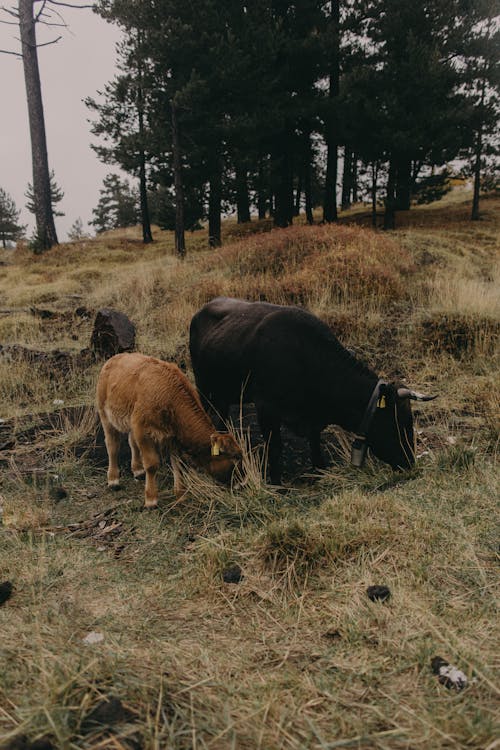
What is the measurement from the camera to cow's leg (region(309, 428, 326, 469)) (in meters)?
5.19

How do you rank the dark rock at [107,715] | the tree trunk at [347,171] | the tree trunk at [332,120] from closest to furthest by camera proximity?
the dark rock at [107,715], the tree trunk at [332,120], the tree trunk at [347,171]

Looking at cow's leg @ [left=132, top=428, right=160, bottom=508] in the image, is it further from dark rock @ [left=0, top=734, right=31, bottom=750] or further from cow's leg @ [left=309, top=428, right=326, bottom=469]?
dark rock @ [left=0, top=734, right=31, bottom=750]

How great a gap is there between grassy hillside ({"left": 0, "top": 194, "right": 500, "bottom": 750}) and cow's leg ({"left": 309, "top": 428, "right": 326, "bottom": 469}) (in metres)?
0.24

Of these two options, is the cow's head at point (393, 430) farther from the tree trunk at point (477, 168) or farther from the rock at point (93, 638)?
the tree trunk at point (477, 168)

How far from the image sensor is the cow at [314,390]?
4777mm

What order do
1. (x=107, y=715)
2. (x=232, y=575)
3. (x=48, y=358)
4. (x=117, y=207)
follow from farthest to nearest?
(x=117, y=207) < (x=48, y=358) < (x=232, y=575) < (x=107, y=715)

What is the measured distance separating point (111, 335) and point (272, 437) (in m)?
4.60

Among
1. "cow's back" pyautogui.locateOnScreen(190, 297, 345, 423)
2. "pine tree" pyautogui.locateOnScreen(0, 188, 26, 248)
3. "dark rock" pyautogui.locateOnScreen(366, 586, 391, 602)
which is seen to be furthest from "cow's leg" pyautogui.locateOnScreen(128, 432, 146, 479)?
"pine tree" pyautogui.locateOnScreen(0, 188, 26, 248)

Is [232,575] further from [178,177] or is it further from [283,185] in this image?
[283,185]

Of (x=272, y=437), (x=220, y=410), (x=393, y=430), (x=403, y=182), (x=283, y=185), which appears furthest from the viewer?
(x=403, y=182)

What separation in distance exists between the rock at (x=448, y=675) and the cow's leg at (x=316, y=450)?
3.07m

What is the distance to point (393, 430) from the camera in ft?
15.6

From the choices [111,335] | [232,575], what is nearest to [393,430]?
[232,575]

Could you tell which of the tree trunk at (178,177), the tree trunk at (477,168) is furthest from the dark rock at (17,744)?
the tree trunk at (477,168)
